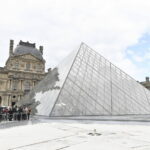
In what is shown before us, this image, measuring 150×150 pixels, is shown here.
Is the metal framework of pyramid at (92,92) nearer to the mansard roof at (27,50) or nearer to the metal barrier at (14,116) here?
the metal barrier at (14,116)

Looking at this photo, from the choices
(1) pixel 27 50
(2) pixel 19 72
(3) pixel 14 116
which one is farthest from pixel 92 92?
(1) pixel 27 50

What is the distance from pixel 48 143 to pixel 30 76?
52.8 m

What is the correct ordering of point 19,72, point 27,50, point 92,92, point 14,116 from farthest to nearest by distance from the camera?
point 27,50, point 19,72, point 92,92, point 14,116

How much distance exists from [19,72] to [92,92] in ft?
136

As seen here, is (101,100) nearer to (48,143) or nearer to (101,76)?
(101,76)

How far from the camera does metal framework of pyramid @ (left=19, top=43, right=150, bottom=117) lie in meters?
15.1

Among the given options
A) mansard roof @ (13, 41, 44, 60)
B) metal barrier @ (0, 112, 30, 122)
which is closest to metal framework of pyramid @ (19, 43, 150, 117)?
metal barrier @ (0, 112, 30, 122)

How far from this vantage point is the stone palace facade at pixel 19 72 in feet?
176

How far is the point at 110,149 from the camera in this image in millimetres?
4652

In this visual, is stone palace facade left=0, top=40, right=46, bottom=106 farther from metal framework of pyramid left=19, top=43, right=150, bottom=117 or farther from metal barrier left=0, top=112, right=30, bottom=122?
metal barrier left=0, top=112, right=30, bottom=122

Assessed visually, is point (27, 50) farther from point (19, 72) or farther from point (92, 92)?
point (92, 92)

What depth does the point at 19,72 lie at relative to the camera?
55.3m

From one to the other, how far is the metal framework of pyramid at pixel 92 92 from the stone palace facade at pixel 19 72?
117ft

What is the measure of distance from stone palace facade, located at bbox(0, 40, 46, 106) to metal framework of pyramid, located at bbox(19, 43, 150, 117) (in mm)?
35779
